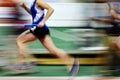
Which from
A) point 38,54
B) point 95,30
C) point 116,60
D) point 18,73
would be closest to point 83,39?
point 95,30

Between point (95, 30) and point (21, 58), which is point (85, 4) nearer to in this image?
point (95, 30)

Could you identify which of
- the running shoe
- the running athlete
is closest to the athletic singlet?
the running athlete

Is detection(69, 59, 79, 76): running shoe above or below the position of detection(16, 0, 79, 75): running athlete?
below

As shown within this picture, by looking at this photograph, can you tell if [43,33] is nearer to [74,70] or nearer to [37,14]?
[37,14]

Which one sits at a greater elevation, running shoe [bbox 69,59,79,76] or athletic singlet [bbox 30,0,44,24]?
athletic singlet [bbox 30,0,44,24]

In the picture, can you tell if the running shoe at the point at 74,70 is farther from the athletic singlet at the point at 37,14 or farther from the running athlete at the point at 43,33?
the athletic singlet at the point at 37,14

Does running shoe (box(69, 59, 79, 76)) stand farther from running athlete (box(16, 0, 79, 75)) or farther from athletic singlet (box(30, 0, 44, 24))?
athletic singlet (box(30, 0, 44, 24))

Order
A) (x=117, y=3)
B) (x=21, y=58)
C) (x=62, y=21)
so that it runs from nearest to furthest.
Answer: (x=21, y=58)
(x=117, y=3)
(x=62, y=21)

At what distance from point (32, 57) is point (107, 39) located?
1.88 metres

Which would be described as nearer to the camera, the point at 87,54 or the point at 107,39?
A: the point at 107,39


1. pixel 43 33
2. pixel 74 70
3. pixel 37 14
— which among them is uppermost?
pixel 37 14

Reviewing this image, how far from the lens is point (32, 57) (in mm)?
8430

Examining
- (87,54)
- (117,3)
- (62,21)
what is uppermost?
(117,3)

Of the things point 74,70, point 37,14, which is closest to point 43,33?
point 37,14
